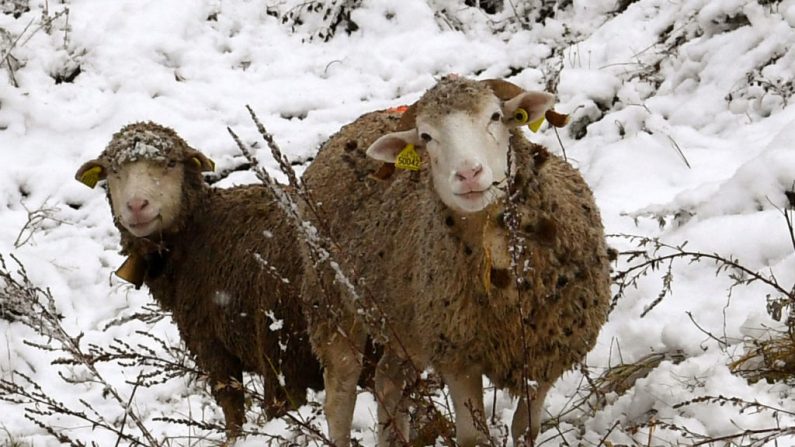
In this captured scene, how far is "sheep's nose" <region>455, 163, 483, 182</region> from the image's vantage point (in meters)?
3.15

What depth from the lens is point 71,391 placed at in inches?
234

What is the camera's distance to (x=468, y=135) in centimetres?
332

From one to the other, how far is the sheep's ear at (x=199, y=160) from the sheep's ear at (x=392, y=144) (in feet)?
6.47

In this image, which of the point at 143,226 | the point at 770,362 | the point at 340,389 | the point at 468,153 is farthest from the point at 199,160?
the point at 770,362

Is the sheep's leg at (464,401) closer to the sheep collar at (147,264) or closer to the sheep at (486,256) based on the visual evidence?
the sheep at (486,256)

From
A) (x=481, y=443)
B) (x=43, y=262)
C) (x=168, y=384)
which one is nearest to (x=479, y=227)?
(x=481, y=443)

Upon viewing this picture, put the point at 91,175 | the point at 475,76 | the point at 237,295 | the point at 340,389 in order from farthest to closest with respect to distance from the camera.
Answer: the point at 475,76, the point at 91,175, the point at 237,295, the point at 340,389

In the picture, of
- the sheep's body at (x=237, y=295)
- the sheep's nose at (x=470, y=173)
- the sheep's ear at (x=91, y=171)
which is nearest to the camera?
the sheep's nose at (x=470, y=173)

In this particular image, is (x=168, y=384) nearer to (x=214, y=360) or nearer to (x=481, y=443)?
(x=214, y=360)

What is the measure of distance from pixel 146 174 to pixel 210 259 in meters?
0.60

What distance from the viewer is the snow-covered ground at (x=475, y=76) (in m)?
4.41

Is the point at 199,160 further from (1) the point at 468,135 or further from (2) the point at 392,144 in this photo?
(1) the point at 468,135

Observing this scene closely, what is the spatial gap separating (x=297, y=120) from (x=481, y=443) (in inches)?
214

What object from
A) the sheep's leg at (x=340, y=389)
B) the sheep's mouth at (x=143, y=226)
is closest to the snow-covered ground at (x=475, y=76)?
the sheep's leg at (x=340, y=389)
